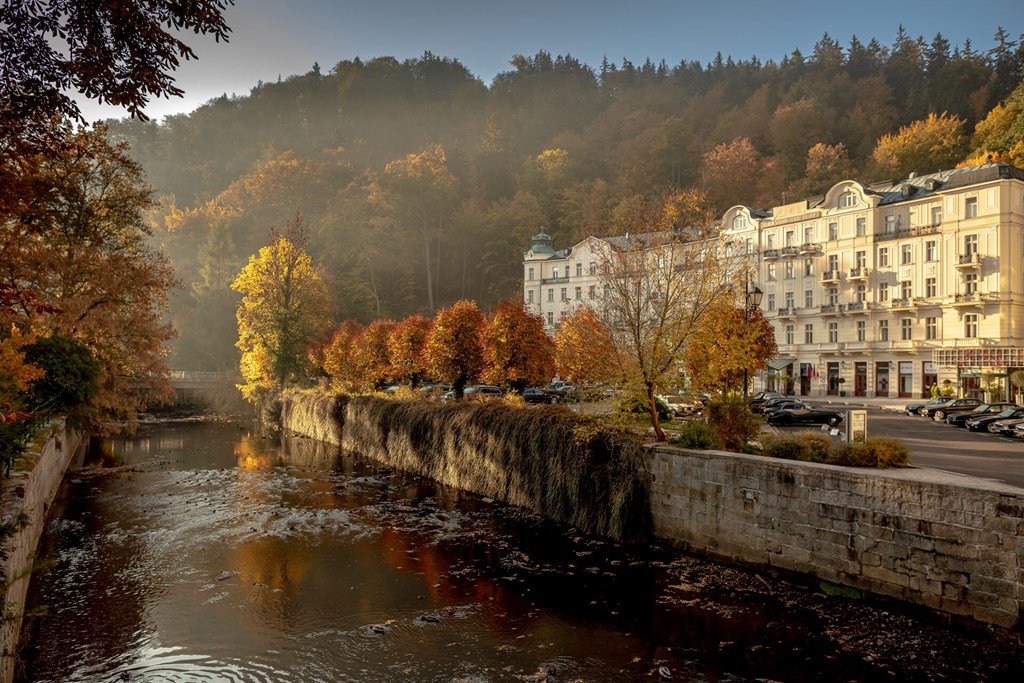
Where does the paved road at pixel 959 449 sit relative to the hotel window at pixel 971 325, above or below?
below

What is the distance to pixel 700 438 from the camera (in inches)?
606

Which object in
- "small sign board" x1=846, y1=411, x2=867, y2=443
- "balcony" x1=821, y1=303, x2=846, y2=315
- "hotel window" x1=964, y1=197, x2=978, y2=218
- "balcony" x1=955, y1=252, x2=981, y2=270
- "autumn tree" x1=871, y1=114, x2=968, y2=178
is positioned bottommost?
"small sign board" x1=846, y1=411, x2=867, y2=443

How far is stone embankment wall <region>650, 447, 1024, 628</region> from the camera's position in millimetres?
9570

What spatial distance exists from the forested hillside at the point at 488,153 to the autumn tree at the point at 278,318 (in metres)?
20.3

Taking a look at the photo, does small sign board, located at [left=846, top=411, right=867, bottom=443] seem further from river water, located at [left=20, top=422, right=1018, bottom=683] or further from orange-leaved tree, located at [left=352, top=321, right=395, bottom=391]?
orange-leaved tree, located at [left=352, top=321, right=395, bottom=391]

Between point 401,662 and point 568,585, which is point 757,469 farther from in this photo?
point 401,662

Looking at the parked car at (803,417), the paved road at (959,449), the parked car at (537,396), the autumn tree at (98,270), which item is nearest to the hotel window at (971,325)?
the paved road at (959,449)

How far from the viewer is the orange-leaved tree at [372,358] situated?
1383 inches

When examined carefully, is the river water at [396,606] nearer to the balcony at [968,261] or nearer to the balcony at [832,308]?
the balcony at [968,261]

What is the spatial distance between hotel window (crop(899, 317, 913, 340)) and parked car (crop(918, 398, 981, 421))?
1664cm

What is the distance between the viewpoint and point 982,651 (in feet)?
30.4

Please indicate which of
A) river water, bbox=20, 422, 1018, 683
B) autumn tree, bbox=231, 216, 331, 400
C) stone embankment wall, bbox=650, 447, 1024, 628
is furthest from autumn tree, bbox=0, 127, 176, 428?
stone embankment wall, bbox=650, 447, 1024, 628

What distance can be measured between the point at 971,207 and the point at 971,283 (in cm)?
581

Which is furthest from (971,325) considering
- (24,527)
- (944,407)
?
(24,527)
